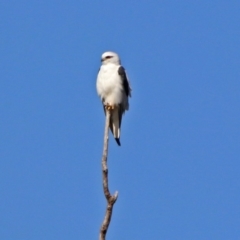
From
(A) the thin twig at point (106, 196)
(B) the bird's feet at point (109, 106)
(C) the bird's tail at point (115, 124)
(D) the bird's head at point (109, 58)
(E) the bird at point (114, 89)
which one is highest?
(D) the bird's head at point (109, 58)

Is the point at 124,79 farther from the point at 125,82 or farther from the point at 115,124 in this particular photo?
the point at 115,124

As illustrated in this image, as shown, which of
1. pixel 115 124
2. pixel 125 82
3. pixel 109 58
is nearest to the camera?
pixel 115 124

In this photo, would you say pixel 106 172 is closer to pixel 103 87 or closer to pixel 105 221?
pixel 105 221

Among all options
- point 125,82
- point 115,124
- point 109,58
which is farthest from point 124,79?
point 115,124

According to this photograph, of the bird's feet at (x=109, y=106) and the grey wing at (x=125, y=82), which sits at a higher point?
the grey wing at (x=125, y=82)

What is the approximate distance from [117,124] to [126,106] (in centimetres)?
50

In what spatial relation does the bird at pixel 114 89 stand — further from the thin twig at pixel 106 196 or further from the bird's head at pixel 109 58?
the thin twig at pixel 106 196

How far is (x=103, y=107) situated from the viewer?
9258 mm

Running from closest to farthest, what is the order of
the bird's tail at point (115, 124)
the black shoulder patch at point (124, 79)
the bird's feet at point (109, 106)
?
the bird's tail at point (115, 124) < the bird's feet at point (109, 106) < the black shoulder patch at point (124, 79)

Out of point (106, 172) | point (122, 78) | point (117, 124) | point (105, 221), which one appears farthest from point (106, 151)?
point (122, 78)

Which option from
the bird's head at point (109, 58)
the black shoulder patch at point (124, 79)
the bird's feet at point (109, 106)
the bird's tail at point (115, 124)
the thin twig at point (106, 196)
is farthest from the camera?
the bird's head at point (109, 58)

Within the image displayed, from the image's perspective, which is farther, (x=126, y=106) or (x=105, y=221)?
(x=126, y=106)

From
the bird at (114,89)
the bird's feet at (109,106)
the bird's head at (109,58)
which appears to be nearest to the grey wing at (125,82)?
the bird at (114,89)

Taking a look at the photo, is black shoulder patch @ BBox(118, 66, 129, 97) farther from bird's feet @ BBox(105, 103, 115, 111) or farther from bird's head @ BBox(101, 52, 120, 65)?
bird's feet @ BBox(105, 103, 115, 111)
